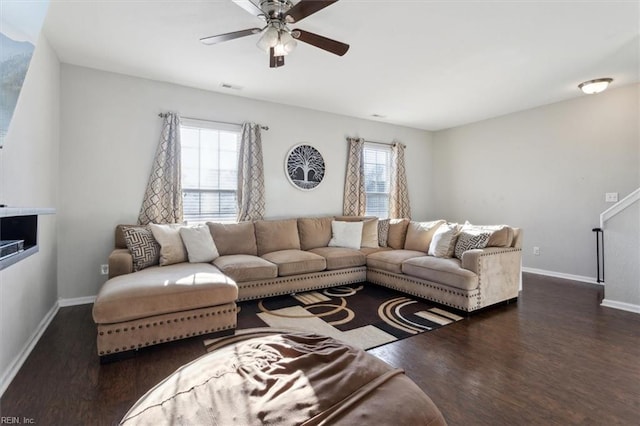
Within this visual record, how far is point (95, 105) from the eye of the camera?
3367mm

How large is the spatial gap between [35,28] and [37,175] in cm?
146

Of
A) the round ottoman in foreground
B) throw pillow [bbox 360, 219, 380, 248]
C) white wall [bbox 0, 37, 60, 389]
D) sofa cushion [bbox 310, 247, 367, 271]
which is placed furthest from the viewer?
throw pillow [bbox 360, 219, 380, 248]

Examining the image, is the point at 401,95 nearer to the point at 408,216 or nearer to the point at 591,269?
the point at 408,216

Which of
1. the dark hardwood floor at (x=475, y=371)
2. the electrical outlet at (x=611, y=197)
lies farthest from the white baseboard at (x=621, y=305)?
the electrical outlet at (x=611, y=197)

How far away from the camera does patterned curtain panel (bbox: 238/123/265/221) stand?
13.8 ft

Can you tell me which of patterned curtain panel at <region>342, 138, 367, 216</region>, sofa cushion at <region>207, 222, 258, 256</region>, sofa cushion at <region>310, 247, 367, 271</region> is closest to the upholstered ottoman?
sofa cushion at <region>207, 222, 258, 256</region>

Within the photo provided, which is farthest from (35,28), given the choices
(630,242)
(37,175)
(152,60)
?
(630,242)

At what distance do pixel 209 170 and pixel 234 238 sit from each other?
3.46ft

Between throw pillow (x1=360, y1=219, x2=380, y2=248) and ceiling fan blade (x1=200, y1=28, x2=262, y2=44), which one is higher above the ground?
ceiling fan blade (x1=200, y1=28, x2=262, y2=44)

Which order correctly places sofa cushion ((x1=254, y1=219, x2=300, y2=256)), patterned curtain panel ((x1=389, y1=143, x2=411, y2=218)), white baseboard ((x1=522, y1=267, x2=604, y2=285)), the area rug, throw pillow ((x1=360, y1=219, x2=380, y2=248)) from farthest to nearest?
1. patterned curtain panel ((x1=389, y1=143, x2=411, y2=218))
2. throw pillow ((x1=360, y1=219, x2=380, y2=248))
3. white baseboard ((x1=522, y1=267, x2=604, y2=285))
4. sofa cushion ((x1=254, y1=219, x2=300, y2=256))
5. the area rug

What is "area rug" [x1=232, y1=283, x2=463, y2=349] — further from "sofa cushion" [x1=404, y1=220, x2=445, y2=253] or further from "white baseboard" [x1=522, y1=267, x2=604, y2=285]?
"white baseboard" [x1=522, y1=267, x2=604, y2=285]

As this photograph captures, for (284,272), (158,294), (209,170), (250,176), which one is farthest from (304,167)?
(158,294)

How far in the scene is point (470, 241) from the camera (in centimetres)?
339

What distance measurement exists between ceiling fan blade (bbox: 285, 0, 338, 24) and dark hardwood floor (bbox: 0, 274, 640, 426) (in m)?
2.41
